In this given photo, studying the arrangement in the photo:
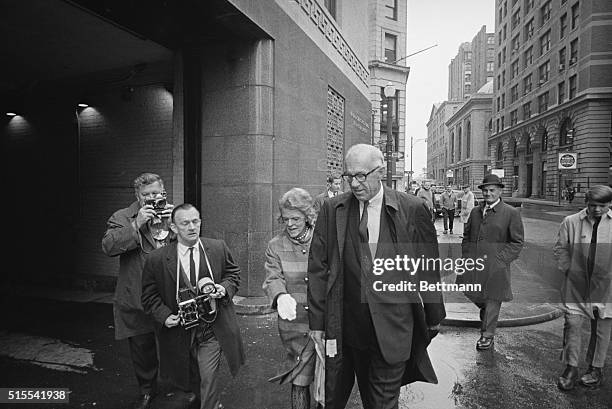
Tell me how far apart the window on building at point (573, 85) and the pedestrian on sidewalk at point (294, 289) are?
44.9m

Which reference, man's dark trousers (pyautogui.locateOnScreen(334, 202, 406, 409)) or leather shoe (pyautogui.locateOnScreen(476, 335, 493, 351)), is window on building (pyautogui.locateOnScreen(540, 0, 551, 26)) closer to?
leather shoe (pyautogui.locateOnScreen(476, 335, 493, 351))

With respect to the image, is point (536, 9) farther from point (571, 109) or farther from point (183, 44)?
point (183, 44)

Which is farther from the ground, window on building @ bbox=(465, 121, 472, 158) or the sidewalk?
window on building @ bbox=(465, 121, 472, 158)

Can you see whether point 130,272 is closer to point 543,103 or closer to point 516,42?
point 516,42

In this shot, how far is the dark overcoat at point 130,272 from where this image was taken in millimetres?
3352

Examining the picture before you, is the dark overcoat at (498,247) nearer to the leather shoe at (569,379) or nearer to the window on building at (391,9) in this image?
the leather shoe at (569,379)

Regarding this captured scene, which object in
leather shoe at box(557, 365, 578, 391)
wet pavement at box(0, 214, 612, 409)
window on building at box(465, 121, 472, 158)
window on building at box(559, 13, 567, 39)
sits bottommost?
wet pavement at box(0, 214, 612, 409)

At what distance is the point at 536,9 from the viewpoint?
25.4 metres

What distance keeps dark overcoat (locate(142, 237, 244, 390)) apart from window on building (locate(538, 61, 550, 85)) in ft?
158

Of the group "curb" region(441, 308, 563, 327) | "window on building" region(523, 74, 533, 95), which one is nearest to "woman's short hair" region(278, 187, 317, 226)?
"curb" region(441, 308, 563, 327)

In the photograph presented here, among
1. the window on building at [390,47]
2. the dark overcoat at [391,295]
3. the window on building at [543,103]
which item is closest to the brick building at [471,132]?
the window on building at [543,103]

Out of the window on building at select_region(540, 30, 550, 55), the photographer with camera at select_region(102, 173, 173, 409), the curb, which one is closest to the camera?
the photographer with camera at select_region(102, 173, 173, 409)

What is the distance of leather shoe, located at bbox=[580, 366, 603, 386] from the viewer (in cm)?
378

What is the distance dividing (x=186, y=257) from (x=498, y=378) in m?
3.32
